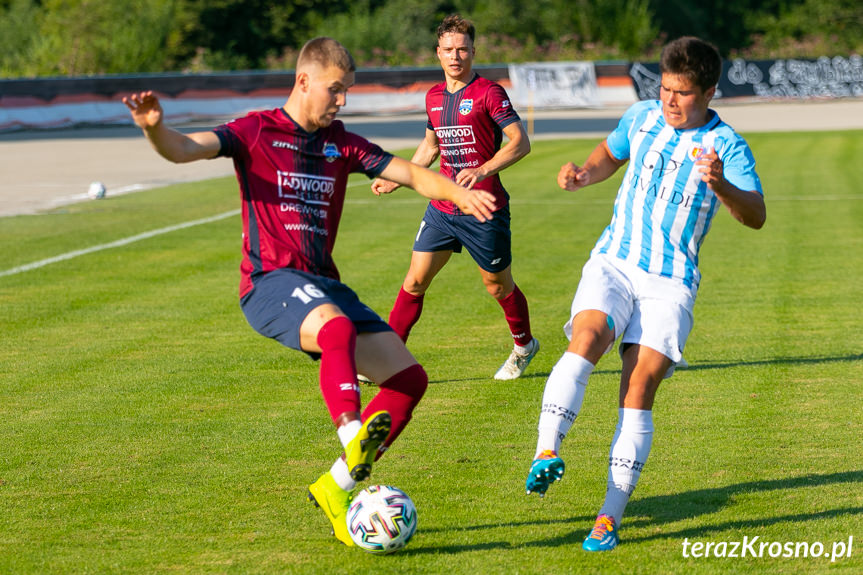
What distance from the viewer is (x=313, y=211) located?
5.05 metres

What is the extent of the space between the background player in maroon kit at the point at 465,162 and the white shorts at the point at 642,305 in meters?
2.67

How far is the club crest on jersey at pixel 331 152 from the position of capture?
507cm

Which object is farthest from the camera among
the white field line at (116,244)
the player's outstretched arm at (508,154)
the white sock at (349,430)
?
the white field line at (116,244)

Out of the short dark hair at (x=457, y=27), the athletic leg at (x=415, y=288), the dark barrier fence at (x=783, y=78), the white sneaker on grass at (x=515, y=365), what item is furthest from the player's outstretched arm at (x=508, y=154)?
the dark barrier fence at (x=783, y=78)

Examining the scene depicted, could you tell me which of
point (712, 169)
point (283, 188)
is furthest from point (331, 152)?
point (712, 169)

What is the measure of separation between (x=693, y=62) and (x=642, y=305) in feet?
3.60

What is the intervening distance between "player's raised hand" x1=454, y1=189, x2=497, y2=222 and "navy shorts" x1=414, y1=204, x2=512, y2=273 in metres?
2.97

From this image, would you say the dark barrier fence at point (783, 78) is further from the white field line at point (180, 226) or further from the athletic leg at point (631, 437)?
the athletic leg at point (631, 437)

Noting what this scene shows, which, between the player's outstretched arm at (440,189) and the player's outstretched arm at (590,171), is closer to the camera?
the player's outstretched arm at (440,189)

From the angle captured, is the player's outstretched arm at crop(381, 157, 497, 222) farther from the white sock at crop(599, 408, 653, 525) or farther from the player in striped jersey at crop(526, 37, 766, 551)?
the white sock at crop(599, 408, 653, 525)

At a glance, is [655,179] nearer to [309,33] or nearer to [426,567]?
[426,567]

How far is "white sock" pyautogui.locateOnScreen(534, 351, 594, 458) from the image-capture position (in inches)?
188

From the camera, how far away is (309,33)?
64.9 metres

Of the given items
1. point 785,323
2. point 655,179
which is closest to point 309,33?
point 785,323
